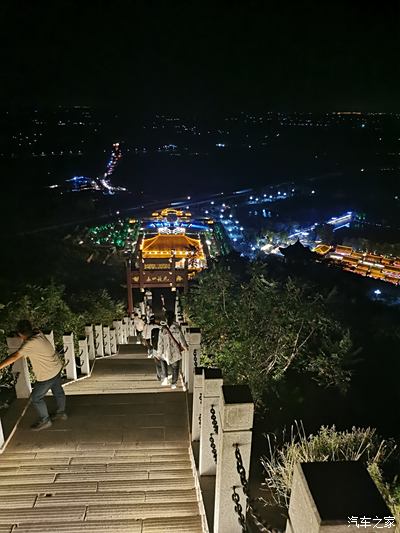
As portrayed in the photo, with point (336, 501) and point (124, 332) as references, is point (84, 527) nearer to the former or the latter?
point (336, 501)

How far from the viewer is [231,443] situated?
2.69m

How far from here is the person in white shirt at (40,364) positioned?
13.9ft

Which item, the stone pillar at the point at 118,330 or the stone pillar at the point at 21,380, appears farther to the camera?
the stone pillar at the point at 118,330

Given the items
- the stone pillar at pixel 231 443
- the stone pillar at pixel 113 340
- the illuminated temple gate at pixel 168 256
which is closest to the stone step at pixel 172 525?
the stone pillar at pixel 231 443

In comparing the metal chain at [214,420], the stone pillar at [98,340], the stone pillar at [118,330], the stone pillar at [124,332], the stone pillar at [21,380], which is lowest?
the stone pillar at [124,332]

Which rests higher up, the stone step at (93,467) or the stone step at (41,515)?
the stone step at (41,515)

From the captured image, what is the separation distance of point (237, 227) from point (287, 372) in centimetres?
4888

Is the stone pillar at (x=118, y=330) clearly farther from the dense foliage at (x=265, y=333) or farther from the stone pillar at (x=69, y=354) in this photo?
the stone pillar at (x=69, y=354)

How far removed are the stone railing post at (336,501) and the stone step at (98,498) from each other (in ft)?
6.99

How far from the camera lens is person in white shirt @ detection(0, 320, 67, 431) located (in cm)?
423

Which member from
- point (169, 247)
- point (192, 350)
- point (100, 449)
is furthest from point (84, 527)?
point (169, 247)

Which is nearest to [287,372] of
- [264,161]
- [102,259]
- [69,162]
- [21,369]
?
[21,369]

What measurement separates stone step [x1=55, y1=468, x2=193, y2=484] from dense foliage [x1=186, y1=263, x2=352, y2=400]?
2.77 meters

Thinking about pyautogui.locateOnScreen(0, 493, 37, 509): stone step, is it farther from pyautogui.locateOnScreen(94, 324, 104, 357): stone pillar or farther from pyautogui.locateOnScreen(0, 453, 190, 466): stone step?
pyautogui.locateOnScreen(94, 324, 104, 357): stone pillar
